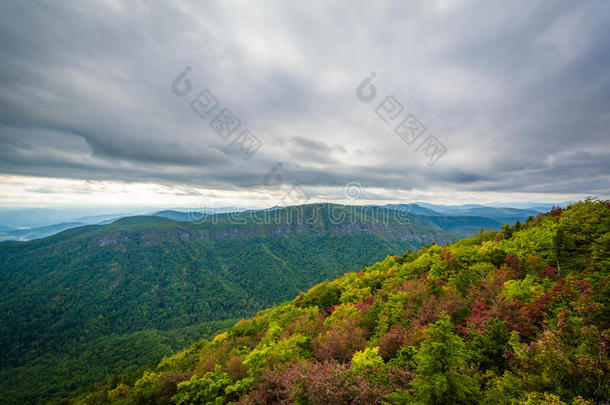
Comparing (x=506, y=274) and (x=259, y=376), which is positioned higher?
(x=506, y=274)

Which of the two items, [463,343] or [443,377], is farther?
[463,343]

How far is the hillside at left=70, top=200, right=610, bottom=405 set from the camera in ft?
31.5

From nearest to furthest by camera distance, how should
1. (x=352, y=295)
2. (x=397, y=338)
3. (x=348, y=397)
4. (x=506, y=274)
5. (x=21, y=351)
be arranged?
1. (x=348, y=397)
2. (x=397, y=338)
3. (x=506, y=274)
4. (x=352, y=295)
5. (x=21, y=351)

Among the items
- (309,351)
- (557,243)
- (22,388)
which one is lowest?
(22,388)

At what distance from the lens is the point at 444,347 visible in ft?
32.0

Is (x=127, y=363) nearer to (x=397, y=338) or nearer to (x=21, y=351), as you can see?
(x=21, y=351)

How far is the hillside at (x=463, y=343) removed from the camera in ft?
31.5

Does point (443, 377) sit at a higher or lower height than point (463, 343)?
lower

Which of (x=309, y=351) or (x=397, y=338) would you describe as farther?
(x=309, y=351)

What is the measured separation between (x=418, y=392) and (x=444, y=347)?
2194mm

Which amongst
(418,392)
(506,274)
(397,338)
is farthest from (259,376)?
(506,274)

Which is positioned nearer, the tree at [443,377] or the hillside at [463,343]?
the tree at [443,377]

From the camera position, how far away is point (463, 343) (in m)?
10.1

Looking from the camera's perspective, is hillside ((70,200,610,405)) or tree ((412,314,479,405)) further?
hillside ((70,200,610,405))
